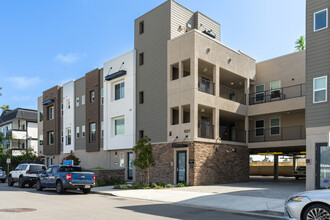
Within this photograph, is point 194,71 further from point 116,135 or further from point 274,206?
point 274,206

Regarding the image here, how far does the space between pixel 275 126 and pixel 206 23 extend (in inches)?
423

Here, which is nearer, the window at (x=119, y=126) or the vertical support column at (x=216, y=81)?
the vertical support column at (x=216, y=81)

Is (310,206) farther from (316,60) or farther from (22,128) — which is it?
(22,128)

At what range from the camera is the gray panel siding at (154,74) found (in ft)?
88.1

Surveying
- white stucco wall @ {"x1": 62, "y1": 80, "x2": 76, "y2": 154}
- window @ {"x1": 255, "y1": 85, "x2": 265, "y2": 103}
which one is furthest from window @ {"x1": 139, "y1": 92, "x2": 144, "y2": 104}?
white stucco wall @ {"x1": 62, "y1": 80, "x2": 76, "y2": 154}

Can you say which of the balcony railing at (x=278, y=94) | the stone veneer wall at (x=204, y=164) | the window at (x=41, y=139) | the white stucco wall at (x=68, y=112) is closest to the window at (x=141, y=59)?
the stone veneer wall at (x=204, y=164)

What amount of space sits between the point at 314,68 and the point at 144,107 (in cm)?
1348

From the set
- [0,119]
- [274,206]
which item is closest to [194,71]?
[274,206]

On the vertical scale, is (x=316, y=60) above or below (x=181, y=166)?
above

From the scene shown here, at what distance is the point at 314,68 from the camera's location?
20141 millimetres

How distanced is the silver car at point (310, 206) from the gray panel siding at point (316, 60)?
38.2ft

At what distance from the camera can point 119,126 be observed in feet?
104

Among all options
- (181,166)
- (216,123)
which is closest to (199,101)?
(216,123)

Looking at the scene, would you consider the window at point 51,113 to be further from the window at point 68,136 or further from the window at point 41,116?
the window at point 68,136
